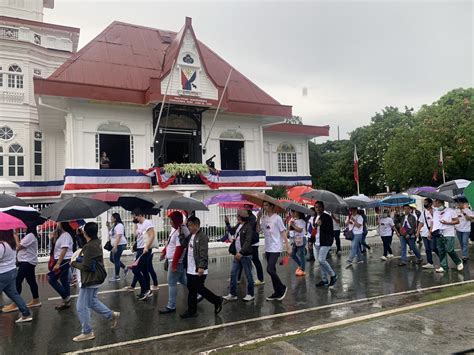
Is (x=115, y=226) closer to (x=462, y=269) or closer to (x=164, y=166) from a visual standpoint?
(x=462, y=269)

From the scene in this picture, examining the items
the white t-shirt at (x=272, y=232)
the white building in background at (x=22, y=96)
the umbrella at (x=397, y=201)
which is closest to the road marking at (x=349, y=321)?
the white t-shirt at (x=272, y=232)

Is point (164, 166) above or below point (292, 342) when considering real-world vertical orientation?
above

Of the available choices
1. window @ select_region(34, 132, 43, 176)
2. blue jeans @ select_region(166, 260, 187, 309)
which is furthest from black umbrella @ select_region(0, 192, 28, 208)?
window @ select_region(34, 132, 43, 176)

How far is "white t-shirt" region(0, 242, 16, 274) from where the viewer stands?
20.2 feet

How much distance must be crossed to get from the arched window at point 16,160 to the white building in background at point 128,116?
2.2 inches

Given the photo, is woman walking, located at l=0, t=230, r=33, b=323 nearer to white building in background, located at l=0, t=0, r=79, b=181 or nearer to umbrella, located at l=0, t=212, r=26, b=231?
umbrella, located at l=0, t=212, r=26, b=231

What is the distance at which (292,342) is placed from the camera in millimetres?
4836

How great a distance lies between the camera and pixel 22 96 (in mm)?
24156

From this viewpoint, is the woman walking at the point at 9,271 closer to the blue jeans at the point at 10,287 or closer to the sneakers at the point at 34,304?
the blue jeans at the point at 10,287

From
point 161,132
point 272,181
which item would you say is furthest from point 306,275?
point 272,181

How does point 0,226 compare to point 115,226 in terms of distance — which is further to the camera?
point 115,226

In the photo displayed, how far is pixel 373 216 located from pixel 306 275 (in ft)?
38.2

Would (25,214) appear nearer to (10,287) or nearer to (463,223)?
(10,287)

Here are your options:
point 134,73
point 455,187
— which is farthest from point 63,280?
point 134,73
